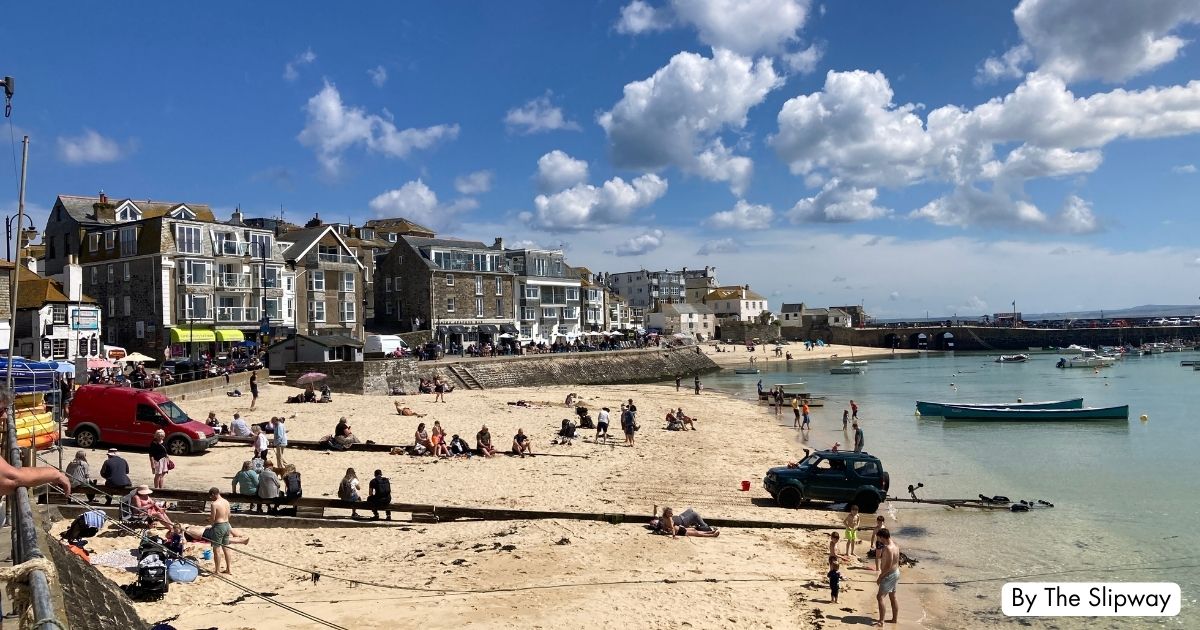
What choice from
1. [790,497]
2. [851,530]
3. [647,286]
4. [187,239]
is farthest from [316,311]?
[647,286]

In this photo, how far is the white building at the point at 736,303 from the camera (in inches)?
5007

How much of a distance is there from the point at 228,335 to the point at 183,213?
7.82m

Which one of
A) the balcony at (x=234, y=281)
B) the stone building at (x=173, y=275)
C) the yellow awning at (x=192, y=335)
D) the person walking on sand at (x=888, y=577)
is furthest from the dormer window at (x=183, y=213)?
the person walking on sand at (x=888, y=577)

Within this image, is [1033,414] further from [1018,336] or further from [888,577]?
[1018,336]

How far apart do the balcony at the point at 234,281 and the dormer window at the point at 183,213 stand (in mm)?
3989

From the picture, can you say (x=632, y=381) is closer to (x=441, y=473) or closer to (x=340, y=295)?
(x=340, y=295)

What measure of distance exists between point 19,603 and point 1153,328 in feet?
492

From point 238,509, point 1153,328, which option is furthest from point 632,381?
point 1153,328

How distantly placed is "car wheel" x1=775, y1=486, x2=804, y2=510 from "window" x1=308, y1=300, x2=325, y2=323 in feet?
144

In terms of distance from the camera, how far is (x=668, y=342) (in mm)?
86938

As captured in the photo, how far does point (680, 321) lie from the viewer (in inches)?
4459

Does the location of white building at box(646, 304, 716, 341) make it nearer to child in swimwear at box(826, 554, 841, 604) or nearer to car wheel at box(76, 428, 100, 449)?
car wheel at box(76, 428, 100, 449)

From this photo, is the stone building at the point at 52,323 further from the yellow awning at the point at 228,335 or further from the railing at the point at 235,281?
the railing at the point at 235,281

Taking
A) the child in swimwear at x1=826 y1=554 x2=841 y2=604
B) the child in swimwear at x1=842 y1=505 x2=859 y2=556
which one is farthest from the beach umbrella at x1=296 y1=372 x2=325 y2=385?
the child in swimwear at x1=826 y1=554 x2=841 y2=604
